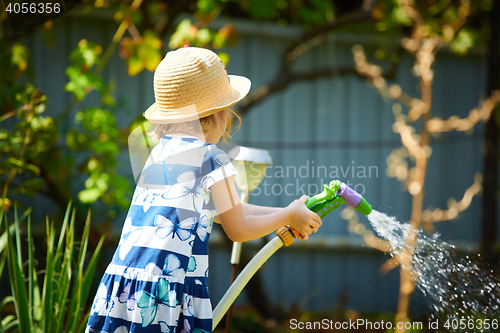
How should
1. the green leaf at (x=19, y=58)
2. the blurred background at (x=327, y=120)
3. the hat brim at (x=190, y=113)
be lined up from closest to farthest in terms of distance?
the hat brim at (x=190, y=113) < the green leaf at (x=19, y=58) < the blurred background at (x=327, y=120)

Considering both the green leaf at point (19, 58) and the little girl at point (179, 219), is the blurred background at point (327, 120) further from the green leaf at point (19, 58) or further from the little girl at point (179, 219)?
the little girl at point (179, 219)

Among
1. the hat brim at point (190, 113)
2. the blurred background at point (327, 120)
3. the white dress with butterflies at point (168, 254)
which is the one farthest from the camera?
the blurred background at point (327, 120)

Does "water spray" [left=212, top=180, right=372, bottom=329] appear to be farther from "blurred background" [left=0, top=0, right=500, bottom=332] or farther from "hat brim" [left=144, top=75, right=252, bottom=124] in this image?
"blurred background" [left=0, top=0, right=500, bottom=332]

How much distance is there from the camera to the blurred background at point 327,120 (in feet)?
9.05

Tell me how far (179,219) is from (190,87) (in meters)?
0.36

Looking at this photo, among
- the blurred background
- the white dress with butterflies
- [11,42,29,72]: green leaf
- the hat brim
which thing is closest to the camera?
the white dress with butterflies

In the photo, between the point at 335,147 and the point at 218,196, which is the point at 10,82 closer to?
the point at 218,196

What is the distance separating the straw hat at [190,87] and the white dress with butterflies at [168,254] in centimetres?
8

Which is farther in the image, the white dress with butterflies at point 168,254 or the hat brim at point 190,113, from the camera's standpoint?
the hat brim at point 190,113

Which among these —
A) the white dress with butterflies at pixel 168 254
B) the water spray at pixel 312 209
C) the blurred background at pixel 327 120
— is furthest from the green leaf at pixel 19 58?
the water spray at pixel 312 209

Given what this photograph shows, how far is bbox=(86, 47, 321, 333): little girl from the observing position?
1.11 metres

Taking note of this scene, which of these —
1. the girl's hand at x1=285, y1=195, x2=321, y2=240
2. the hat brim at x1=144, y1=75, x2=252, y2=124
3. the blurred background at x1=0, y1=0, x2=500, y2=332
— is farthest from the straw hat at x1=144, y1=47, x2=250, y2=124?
the blurred background at x1=0, y1=0, x2=500, y2=332

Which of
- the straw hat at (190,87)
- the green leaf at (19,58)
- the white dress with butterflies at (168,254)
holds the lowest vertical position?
the white dress with butterflies at (168,254)

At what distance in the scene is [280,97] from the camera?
3.49 meters
